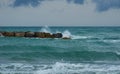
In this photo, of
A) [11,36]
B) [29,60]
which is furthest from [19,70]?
[11,36]

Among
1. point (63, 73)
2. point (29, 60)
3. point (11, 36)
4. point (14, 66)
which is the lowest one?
point (63, 73)

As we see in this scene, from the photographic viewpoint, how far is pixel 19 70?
727 inches

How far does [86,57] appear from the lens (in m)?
25.5

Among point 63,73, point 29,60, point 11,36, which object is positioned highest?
point 11,36

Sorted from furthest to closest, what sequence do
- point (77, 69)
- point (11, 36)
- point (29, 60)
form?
point (11, 36)
point (29, 60)
point (77, 69)

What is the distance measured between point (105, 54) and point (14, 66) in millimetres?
9089

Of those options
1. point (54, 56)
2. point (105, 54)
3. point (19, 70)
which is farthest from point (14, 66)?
point (105, 54)

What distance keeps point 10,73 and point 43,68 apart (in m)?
2.15

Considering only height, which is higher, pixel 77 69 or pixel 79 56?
pixel 79 56

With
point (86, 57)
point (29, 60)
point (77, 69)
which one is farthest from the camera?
point (86, 57)

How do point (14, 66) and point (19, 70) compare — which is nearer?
point (19, 70)

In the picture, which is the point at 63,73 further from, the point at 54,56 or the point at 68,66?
the point at 54,56

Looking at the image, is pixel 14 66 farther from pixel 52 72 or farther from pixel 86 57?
pixel 86 57

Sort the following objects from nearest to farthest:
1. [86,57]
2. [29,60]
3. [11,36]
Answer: [29,60] < [86,57] < [11,36]
